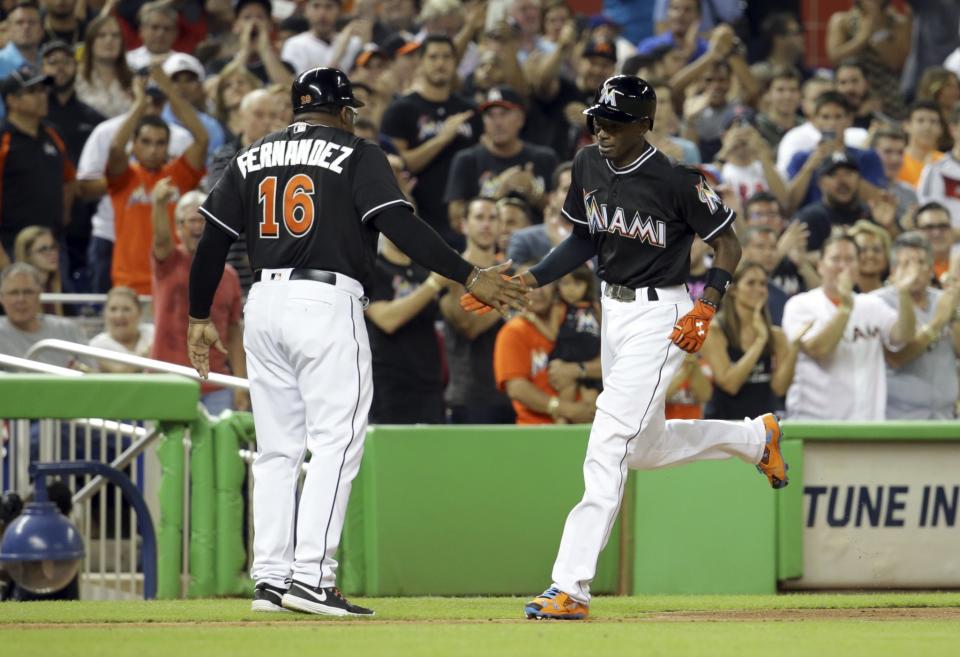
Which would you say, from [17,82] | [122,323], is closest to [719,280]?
[122,323]

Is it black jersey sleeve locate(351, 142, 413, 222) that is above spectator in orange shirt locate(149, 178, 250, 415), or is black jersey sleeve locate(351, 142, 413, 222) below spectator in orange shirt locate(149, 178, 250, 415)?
above

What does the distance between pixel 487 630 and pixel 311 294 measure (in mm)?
1496

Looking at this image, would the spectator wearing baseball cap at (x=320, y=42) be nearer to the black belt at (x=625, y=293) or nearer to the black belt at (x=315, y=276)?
the black belt at (x=625, y=293)

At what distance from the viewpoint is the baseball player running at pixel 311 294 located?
6594 millimetres

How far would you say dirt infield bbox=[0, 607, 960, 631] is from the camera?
642 centimetres

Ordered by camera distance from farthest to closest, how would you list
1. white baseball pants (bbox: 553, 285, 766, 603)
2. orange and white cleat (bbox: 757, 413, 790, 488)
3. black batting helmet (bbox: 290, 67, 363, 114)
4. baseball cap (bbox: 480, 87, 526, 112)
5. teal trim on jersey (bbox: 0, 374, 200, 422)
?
baseball cap (bbox: 480, 87, 526, 112)
teal trim on jersey (bbox: 0, 374, 200, 422)
orange and white cleat (bbox: 757, 413, 790, 488)
black batting helmet (bbox: 290, 67, 363, 114)
white baseball pants (bbox: 553, 285, 766, 603)

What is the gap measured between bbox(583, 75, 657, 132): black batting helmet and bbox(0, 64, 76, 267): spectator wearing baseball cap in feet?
19.3

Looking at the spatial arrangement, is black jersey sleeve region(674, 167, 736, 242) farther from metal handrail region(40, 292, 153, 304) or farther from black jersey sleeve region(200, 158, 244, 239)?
metal handrail region(40, 292, 153, 304)

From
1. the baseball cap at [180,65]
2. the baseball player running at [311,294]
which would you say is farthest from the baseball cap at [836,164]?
the baseball player running at [311,294]

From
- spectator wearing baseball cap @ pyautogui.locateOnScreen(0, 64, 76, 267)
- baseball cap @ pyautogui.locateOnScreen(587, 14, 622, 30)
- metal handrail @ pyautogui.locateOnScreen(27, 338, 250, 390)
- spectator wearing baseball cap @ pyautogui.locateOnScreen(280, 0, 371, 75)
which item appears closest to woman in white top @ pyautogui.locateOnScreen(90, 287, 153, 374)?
metal handrail @ pyautogui.locateOnScreen(27, 338, 250, 390)

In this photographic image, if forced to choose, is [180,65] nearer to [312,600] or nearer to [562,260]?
[562,260]

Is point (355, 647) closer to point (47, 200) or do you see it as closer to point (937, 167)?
point (47, 200)

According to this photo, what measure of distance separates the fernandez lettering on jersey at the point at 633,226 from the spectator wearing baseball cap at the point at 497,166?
191 inches

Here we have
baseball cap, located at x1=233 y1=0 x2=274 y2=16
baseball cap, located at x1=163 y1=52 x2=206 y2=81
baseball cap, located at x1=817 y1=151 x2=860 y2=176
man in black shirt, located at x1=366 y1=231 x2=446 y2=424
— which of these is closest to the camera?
man in black shirt, located at x1=366 y1=231 x2=446 y2=424
